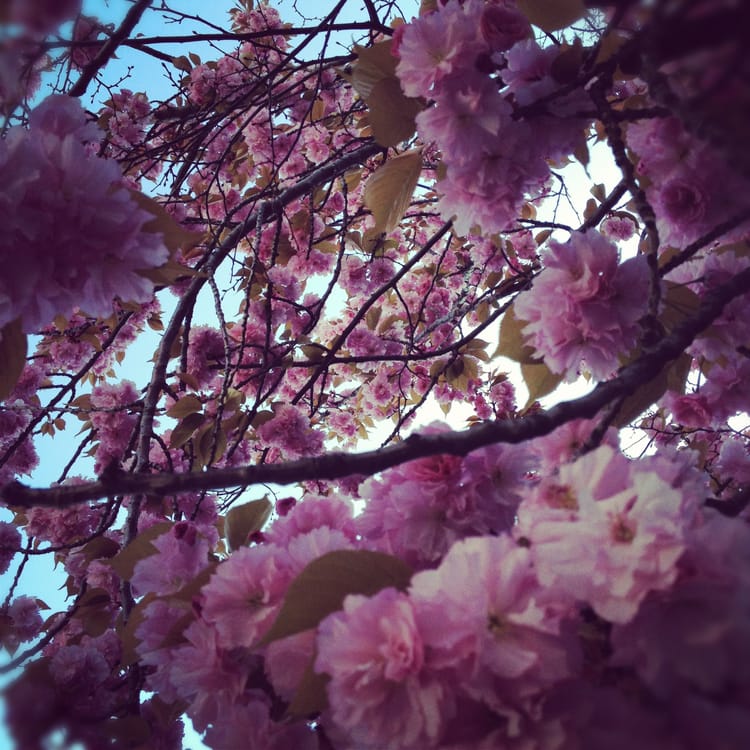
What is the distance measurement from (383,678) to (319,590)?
0.40ft

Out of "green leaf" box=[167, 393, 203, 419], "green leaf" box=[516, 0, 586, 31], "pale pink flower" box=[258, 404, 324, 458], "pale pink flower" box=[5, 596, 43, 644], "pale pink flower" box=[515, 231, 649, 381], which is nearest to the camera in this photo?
"pale pink flower" box=[515, 231, 649, 381]

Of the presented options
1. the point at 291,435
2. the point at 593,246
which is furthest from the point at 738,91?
the point at 291,435

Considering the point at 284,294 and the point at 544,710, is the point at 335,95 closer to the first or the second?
the point at 284,294

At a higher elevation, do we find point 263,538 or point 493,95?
point 493,95

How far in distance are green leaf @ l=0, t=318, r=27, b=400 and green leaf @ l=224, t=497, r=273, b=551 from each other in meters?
0.44

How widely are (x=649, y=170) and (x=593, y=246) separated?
0.62ft

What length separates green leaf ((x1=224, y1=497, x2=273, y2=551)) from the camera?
3.34ft

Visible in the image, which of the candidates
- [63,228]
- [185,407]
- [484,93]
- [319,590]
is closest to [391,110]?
[484,93]

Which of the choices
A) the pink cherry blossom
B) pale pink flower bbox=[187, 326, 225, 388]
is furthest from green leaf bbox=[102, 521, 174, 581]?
the pink cherry blossom

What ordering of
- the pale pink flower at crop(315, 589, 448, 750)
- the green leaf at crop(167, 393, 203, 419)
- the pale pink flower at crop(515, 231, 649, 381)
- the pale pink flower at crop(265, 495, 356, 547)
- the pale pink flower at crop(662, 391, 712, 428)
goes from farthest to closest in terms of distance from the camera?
1. the green leaf at crop(167, 393, 203, 419)
2. the pale pink flower at crop(662, 391, 712, 428)
3. the pale pink flower at crop(515, 231, 649, 381)
4. the pale pink flower at crop(265, 495, 356, 547)
5. the pale pink flower at crop(315, 589, 448, 750)

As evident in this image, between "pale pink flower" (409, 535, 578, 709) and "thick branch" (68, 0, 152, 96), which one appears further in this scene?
"thick branch" (68, 0, 152, 96)

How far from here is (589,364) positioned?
958mm

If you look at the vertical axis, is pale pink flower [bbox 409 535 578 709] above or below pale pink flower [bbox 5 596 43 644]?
below

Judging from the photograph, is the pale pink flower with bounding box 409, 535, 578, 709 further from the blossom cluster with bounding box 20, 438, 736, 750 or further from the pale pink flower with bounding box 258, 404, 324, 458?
the pale pink flower with bounding box 258, 404, 324, 458
